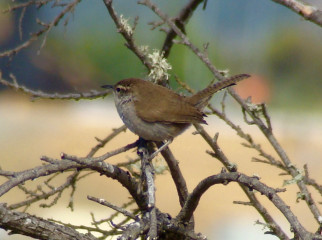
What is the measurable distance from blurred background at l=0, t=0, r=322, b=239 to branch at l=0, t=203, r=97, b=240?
664 centimetres

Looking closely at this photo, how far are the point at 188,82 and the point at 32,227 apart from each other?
11.7 meters

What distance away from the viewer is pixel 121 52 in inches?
614

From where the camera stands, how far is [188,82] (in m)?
13.7

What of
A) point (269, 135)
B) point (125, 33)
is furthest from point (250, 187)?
point (125, 33)

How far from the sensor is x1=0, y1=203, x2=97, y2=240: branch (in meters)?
2.04

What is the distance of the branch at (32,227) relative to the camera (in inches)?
80.4

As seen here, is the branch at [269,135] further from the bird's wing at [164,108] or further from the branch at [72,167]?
the branch at [72,167]

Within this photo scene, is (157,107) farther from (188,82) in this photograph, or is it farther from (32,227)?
(188,82)

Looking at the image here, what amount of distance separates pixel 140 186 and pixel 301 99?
49.5 feet

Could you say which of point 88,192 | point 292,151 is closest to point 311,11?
point 88,192

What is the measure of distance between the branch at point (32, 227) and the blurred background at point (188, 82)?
6635mm

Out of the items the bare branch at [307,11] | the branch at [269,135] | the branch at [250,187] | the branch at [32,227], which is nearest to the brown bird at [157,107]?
the branch at [269,135]

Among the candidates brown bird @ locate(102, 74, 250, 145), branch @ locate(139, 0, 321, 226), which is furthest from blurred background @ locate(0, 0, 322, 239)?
branch @ locate(139, 0, 321, 226)

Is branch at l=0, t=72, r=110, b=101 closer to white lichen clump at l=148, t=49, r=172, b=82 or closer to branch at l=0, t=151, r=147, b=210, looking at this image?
white lichen clump at l=148, t=49, r=172, b=82
